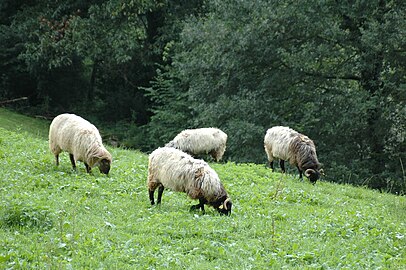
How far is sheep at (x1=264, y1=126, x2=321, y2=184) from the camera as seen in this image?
16328mm

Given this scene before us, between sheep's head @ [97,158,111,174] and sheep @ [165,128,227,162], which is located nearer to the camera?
sheep's head @ [97,158,111,174]

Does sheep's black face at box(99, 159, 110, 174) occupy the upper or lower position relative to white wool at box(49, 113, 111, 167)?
lower

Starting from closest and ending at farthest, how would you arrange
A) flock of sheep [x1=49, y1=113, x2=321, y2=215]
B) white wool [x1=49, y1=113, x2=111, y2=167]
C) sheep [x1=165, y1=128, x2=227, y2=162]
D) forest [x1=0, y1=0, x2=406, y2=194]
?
flock of sheep [x1=49, y1=113, x2=321, y2=215] < white wool [x1=49, y1=113, x2=111, y2=167] < sheep [x1=165, y1=128, x2=227, y2=162] < forest [x1=0, y1=0, x2=406, y2=194]

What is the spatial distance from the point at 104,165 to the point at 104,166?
2 centimetres

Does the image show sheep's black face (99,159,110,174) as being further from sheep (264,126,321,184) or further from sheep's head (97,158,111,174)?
sheep (264,126,321,184)

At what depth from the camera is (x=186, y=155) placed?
11.6 metres

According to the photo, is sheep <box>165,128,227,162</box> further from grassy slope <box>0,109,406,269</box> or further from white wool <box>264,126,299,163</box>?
grassy slope <box>0,109,406,269</box>

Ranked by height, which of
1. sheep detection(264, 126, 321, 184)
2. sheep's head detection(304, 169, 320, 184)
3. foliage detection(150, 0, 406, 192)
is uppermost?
foliage detection(150, 0, 406, 192)

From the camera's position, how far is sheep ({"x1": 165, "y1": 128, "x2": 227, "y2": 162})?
17828 millimetres

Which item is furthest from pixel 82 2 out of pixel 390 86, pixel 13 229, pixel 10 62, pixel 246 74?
pixel 13 229

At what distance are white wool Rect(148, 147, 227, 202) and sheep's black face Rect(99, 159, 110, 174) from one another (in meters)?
2.42

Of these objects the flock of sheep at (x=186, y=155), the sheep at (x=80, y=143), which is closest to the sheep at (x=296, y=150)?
the flock of sheep at (x=186, y=155)

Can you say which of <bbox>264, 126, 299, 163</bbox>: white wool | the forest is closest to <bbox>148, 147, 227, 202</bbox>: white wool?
<bbox>264, 126, 299, 163</bbox>: white wool

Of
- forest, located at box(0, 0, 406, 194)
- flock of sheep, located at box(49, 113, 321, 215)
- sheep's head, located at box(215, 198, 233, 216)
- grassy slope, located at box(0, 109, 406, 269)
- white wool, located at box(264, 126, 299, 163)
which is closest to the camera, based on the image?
grassy slope, located at box(0, 109, 406, 269)
